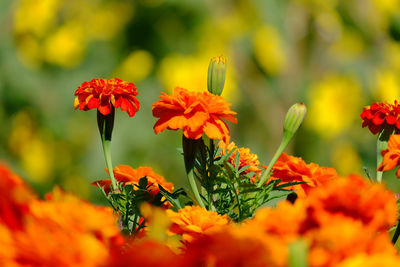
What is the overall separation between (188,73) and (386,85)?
0.80m

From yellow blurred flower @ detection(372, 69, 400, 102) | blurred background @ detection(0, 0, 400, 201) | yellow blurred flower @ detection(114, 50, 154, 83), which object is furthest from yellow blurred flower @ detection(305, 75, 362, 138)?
yellow blurred flower @ detection(114, 50, 154, 83)

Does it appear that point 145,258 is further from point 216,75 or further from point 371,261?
point 216,75

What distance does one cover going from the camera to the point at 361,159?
2.01 meters

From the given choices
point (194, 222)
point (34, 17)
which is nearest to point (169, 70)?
point (34, 17)

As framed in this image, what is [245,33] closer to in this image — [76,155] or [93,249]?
[76,155]

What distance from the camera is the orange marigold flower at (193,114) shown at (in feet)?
1.09

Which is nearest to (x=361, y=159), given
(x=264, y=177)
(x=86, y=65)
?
(x=86, y=65)

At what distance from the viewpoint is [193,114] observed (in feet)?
1.11

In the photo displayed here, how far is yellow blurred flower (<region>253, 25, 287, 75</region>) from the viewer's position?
217 centimetres

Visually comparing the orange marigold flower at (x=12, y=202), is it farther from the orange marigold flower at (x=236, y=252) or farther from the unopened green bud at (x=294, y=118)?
the unopened green bud at (x=294, y=118)

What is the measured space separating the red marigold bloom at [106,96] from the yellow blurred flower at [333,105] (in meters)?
1.93

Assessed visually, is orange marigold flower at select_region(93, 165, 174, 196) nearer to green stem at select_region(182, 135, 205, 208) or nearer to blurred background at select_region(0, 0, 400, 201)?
green stem at select_region(182, 135, 205, 208)

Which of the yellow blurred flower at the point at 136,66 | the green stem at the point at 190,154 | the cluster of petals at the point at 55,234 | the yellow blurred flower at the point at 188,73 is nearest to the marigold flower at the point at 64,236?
the cluster of petals at the point at 55,234

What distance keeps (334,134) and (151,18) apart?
34.5 inches
